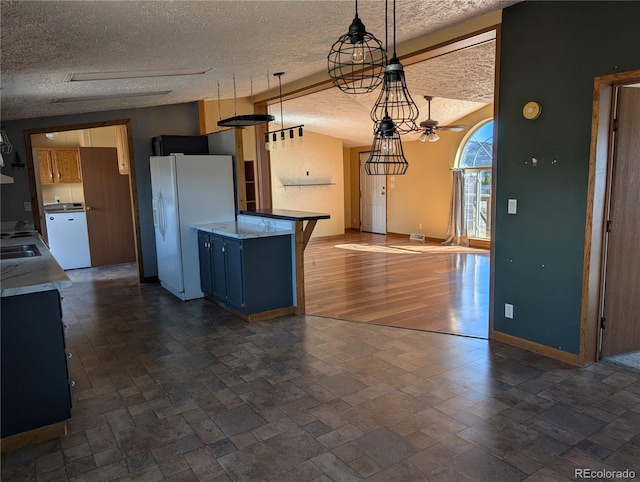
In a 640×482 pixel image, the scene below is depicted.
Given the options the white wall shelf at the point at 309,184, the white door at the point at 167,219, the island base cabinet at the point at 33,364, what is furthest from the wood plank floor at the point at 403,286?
the island base cabinet at the point at 33,364

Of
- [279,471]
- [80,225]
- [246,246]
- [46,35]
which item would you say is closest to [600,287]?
[279,471]

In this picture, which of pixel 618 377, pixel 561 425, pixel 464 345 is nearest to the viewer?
pixel 561 425

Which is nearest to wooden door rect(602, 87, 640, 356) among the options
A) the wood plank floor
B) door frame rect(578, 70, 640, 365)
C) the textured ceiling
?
door frame rect(578, 70, 640, 365)

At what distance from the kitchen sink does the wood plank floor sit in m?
2.52

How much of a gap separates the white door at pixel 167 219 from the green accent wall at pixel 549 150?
344cm

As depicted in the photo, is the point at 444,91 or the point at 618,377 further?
the point at 444,91

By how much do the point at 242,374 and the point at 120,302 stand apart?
2.70 meters

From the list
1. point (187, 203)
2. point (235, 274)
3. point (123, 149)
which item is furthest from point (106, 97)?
point (235, 274)

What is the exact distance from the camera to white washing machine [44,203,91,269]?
6.92 m

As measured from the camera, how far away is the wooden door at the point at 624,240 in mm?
3082

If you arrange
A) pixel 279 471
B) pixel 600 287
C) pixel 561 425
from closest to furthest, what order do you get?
1. pixel 279 471
2. pixel 561 425
3. pixel 600 287

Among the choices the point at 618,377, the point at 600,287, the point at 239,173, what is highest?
the point at 239,173

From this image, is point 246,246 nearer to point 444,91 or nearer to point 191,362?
point 191,362

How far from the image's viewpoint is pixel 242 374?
3152 millimetres
